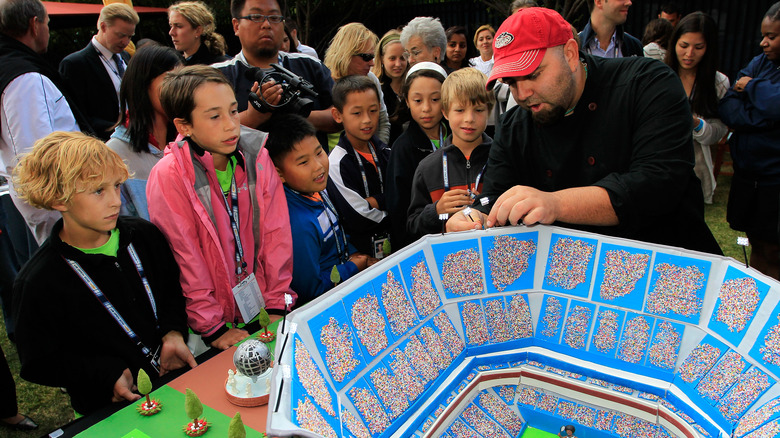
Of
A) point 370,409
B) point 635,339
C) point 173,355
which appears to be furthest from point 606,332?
point 173,355

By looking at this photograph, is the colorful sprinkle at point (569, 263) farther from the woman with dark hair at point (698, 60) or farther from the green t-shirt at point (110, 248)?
the woman with dark hair at point (698, 60)

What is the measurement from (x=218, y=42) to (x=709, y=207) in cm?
534

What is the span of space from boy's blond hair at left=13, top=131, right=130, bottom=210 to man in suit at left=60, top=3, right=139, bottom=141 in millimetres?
2236

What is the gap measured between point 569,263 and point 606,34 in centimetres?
263

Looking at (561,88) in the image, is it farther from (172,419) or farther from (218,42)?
(218,42)

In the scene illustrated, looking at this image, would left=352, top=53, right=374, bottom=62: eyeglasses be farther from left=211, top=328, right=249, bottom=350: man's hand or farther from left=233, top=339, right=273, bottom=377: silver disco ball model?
left=233, top=339, right=273, bottom=377: silver disco ball model

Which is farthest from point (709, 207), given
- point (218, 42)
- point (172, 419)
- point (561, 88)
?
point (172, 419)

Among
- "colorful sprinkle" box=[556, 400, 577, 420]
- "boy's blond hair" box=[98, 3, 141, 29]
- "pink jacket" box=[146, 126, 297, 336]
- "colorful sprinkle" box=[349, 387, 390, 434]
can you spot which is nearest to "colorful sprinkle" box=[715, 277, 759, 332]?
"colorful sprinkle" box=[556, 400, 577, 420]

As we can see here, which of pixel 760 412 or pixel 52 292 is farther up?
pixel 52 292

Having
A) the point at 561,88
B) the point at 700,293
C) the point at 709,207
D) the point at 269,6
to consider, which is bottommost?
the point at 709,207

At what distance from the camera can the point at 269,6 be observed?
2848 millimetres

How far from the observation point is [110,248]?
181cm

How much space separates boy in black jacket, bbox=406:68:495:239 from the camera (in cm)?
258

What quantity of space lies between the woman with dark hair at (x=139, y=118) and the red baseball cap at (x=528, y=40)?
63.1 inches
